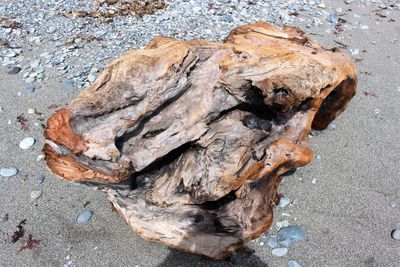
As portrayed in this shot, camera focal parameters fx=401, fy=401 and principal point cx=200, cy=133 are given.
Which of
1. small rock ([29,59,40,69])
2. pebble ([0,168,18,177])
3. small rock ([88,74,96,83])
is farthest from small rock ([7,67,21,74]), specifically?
pebble ([0,168,18,177])

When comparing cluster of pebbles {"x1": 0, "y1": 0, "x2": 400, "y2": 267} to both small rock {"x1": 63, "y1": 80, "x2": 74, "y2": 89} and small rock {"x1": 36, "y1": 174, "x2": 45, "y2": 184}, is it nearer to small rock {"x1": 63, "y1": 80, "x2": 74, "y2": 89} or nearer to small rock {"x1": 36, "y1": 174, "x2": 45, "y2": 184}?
small rock {"x1": 63, "y1": 80, "x2": 74, "y2": 89}

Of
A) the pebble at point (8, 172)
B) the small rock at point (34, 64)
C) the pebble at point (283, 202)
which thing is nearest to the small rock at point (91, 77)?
the small rock at point (34, 64)

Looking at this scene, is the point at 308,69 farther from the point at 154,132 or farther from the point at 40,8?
the point at 40,8

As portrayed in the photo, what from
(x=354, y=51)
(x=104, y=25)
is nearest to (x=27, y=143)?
(x=104, y=25)

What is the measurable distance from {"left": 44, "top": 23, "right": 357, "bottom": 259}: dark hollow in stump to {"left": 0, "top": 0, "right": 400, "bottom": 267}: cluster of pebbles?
9.06ft

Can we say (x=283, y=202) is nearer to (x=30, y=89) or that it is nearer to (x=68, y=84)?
(x=68, y=84)

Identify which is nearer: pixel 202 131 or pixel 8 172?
pixel 202 131

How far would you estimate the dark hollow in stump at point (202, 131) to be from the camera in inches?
138

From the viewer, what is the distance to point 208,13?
7.53 meters

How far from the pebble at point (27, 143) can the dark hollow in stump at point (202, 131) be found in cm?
177

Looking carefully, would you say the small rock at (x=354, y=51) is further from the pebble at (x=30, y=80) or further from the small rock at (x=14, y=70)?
the small rock at (x=14, y=70)

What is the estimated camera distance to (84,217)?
426 cm

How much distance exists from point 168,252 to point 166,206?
563 millimetres

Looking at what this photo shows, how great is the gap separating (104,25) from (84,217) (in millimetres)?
4136
